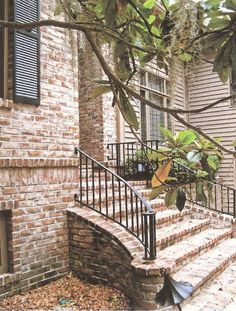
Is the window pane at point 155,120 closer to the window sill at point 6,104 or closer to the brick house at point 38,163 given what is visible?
the brick house at point 38,163

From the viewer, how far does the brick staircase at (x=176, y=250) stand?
12.1ft

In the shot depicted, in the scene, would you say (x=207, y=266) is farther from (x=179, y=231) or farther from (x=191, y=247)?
(x=179, y=231)

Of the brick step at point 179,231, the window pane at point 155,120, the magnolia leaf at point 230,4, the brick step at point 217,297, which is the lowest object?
the brick step at point 217,297

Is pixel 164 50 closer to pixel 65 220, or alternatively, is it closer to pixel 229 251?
pixel 65 220

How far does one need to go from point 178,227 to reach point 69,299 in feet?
7.78

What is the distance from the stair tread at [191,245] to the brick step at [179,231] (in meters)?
0.07

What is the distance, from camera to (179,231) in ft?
17.6

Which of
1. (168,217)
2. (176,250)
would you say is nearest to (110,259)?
(176,250)

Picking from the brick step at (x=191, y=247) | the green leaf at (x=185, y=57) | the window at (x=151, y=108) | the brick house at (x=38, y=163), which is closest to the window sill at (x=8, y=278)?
the brick house at (x=38, y=163)

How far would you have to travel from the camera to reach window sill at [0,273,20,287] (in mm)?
3871

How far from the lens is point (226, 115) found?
32.9 ft

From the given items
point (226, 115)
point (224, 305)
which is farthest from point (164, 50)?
point (226, 115)

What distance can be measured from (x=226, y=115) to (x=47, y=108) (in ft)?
21.9

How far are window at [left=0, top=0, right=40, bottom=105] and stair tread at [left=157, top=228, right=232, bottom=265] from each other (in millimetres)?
2572
